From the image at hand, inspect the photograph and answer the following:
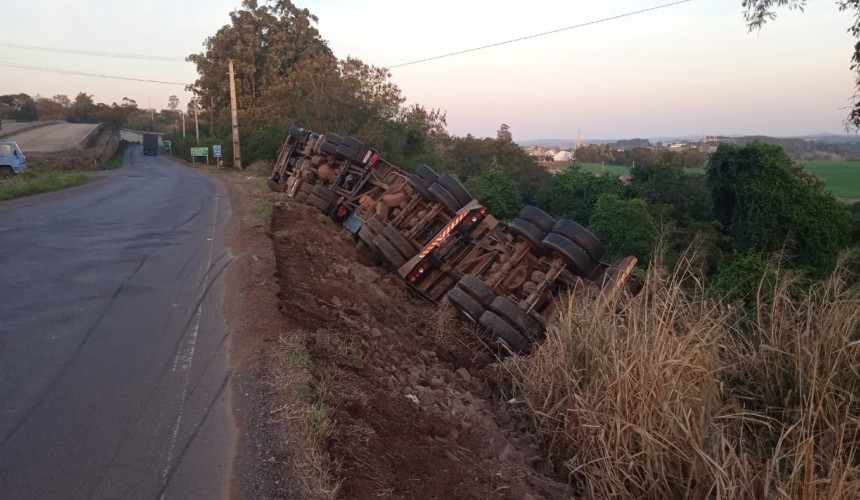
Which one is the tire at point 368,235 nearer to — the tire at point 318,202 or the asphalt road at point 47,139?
the tire at point 318,202

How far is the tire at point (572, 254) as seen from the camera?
29.0ft

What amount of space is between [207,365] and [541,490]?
119 inches

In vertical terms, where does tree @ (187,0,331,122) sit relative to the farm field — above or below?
above

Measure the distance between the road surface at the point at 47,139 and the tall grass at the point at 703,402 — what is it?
41655 mm

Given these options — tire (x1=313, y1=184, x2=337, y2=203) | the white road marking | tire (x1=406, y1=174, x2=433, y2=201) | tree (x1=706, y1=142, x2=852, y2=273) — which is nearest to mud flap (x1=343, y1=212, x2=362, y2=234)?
tire (x1=313, y1=184, x2=337, y2=203)

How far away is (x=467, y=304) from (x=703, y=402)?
13.2 ft

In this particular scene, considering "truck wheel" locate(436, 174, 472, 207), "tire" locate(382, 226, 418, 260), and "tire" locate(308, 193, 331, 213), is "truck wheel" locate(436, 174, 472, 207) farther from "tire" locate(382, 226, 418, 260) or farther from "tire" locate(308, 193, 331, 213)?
"tire" locate(308, 193, 331, 213)

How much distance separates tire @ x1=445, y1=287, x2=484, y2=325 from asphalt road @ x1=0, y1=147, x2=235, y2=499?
9.40 ft

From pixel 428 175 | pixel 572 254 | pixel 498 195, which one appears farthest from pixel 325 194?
pixel 498 195

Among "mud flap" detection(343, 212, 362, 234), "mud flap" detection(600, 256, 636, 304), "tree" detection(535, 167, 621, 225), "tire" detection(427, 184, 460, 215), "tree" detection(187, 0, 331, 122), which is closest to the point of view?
"mud flap" detection(600, 256, 636, 304)

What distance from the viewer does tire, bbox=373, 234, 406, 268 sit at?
11.2 meters

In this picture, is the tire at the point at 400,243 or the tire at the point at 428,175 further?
the tire at the point at 428,175

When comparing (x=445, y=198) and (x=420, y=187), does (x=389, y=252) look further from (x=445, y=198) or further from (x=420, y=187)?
(x=420, y=187)

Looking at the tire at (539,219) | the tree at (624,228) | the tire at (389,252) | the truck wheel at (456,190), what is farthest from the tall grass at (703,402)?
the tree at (624,228)
